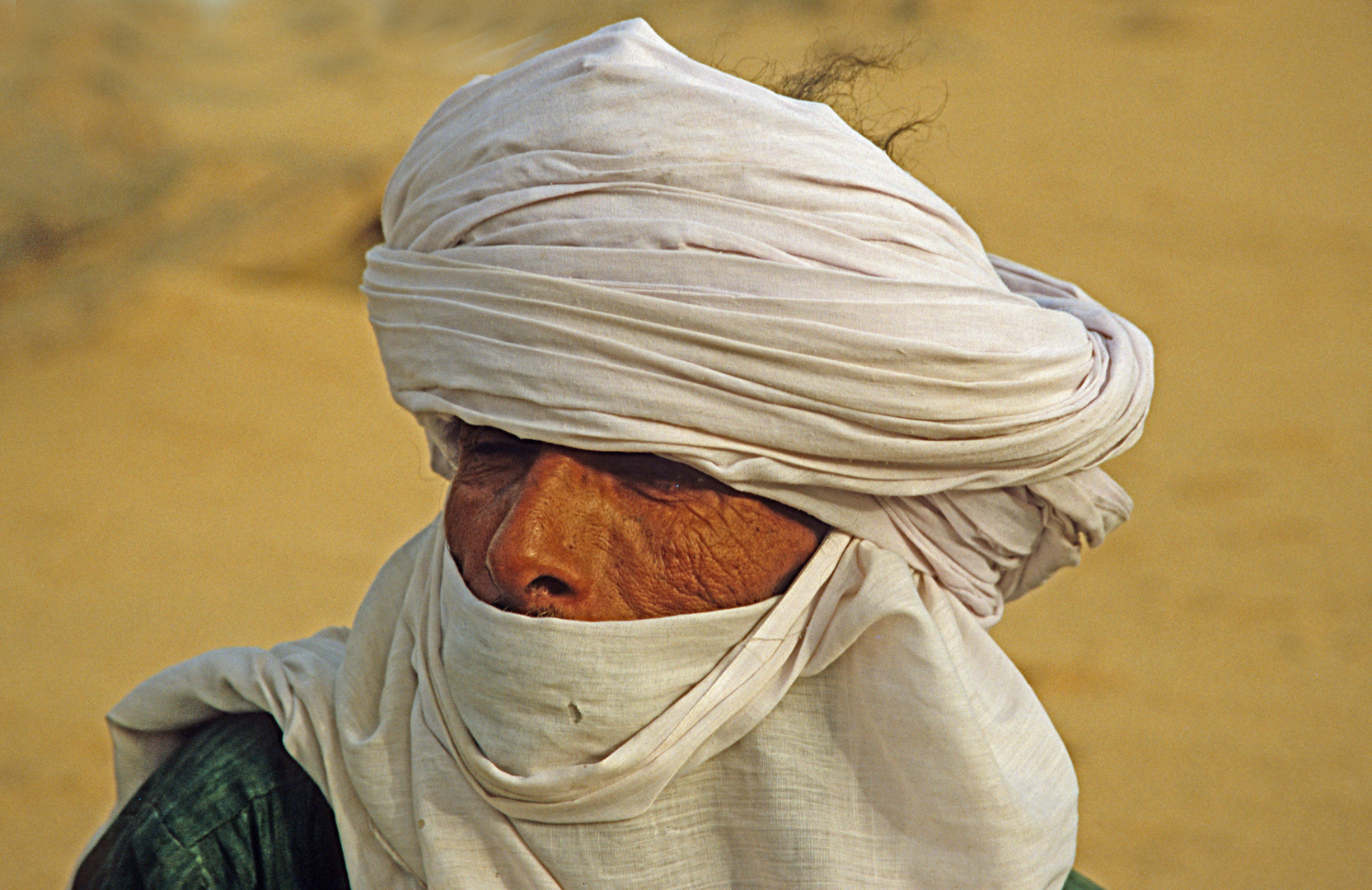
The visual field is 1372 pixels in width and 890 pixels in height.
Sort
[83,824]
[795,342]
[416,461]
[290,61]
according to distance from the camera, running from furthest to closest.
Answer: [290,61], [416,461], [83,824], [795,342]

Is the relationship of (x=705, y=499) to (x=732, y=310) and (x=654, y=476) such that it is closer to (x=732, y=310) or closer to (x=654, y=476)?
(x=654, y=476)

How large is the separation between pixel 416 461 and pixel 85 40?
4.54 meters

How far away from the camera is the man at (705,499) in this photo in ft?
4.79

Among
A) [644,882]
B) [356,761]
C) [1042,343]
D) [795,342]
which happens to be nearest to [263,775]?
[356,761]

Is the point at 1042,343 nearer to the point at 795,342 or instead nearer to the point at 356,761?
the point at 795,342

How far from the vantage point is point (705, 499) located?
1.51m

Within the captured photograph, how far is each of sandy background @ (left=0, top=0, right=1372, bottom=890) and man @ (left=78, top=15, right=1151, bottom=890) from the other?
2.98m

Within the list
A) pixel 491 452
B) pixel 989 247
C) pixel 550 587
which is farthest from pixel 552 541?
pixel 989 247

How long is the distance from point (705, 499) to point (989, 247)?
9.17m

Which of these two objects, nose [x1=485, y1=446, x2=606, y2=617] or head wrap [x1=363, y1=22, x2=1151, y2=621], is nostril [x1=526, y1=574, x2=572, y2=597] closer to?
nose [x1=485, y1=446, x2=606, y2=617]

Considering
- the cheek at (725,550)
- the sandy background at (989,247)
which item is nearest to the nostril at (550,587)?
the cheek at (725,550)

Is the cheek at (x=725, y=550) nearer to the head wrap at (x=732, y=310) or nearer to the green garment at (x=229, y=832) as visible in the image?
the head wrap at (x=732, y=310)

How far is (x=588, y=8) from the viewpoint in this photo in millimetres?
9695

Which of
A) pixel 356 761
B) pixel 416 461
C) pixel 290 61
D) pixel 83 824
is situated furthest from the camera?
pixel 290 61
